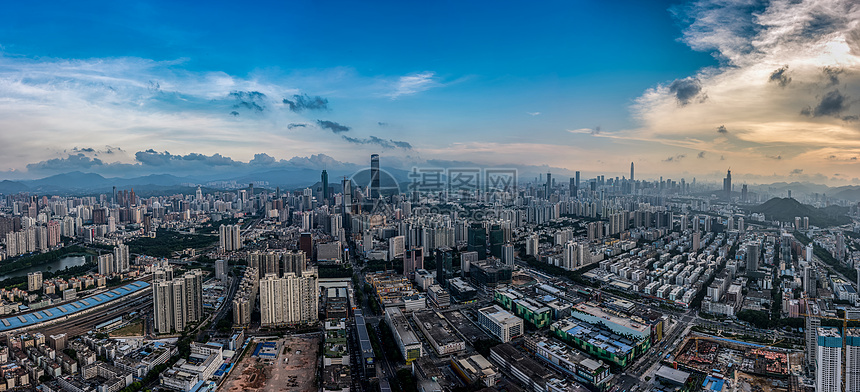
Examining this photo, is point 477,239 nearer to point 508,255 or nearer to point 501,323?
point 508,255

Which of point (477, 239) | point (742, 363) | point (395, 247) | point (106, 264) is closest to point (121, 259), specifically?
point (106, 264)

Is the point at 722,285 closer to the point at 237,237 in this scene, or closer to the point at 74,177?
the point at 237,237

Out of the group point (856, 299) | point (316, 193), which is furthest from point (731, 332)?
point (316, 193)

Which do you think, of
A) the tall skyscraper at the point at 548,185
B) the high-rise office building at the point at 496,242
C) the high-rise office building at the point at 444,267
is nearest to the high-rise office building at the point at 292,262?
the high-rise office building at the point at 444,267

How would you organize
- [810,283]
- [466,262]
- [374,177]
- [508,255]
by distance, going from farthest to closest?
[374,177]
[508,255]
[466,262]
[810,283]

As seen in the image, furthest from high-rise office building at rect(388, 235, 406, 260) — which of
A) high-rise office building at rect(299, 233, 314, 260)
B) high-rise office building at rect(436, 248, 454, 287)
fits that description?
high-rise office building at rect(436, 248, 454, 287)
